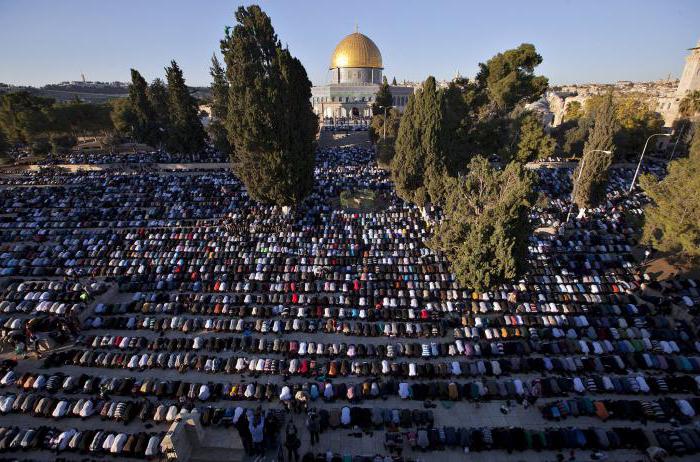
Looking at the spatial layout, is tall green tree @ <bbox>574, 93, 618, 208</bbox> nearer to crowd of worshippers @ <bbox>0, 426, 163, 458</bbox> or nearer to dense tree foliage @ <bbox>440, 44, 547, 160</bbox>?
dense tree foliage @ <bbox>440, 44, 547, 160</bbox>

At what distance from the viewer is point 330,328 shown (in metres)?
19.3

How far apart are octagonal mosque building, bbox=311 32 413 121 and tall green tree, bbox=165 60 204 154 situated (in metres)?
52.7

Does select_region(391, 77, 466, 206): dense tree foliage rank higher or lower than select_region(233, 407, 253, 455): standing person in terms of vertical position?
higher

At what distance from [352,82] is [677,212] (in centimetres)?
9125

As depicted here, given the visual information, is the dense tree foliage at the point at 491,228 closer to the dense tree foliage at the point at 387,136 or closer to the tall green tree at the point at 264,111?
the tall green tree at the point at 264,111

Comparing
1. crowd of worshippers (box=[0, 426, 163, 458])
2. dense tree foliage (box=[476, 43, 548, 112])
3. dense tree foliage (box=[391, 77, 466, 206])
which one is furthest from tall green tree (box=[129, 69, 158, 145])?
dense tree foliage (box=[476, 43, 548, 112])

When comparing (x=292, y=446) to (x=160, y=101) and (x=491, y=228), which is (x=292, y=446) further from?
(x=160, y=101)

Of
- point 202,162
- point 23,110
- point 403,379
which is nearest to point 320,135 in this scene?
point 202,162

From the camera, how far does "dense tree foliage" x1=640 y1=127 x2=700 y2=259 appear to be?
19.7m

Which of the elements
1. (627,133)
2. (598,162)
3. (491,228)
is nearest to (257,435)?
(491,228)

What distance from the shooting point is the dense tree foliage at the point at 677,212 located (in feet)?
64.5

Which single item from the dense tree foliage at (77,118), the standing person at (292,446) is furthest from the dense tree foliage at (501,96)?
the dense tree foliage at (77,118)

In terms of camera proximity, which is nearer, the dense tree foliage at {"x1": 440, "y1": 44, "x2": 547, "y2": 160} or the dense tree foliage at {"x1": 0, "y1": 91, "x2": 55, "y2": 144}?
the dense tree foliage at {"x1": 440, "y1": 44, "x2": 547, "y2": 160}

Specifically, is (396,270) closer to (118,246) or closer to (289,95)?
(289,95)
